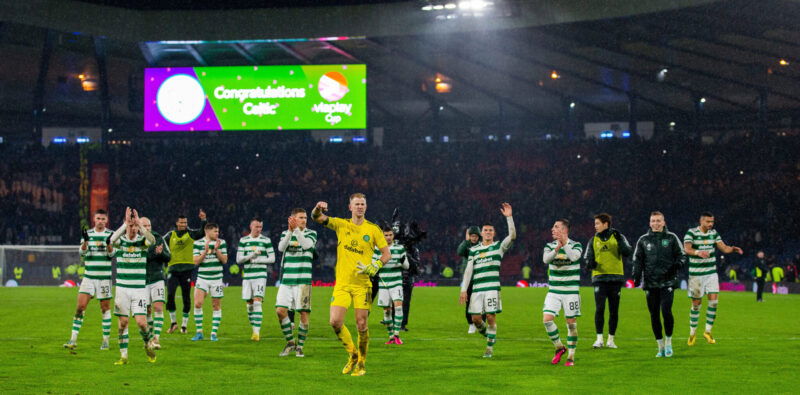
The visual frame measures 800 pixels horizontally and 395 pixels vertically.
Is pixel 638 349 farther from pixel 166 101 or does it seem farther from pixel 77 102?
pixel 77 102

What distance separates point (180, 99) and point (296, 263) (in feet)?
89.0

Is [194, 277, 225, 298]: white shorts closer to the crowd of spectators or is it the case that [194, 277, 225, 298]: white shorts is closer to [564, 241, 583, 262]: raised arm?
[564, 241, 583, 262]: raised arm

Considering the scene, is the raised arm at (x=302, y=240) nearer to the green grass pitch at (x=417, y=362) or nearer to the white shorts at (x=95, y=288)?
the green grass pitch at (x=417, y=362)

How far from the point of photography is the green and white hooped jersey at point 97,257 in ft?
50.5

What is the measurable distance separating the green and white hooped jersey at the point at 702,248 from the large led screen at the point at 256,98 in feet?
77.4

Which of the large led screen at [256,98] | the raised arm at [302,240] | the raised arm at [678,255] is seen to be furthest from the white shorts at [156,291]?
the large led screen at [256,98]

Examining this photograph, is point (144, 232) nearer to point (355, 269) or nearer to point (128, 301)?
point (128, 301)

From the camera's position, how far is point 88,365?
13422 millimetres

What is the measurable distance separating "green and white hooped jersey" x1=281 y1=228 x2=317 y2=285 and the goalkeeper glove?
2.85m

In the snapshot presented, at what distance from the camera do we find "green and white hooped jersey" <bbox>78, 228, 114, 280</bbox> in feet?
50.5

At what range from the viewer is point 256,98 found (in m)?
40.2

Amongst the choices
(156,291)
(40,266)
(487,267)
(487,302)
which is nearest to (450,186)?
(40,266)

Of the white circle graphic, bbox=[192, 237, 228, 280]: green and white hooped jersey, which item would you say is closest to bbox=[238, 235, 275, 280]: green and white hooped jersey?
bbox=[192, 237, 228, 280]: green and white hooped jersey

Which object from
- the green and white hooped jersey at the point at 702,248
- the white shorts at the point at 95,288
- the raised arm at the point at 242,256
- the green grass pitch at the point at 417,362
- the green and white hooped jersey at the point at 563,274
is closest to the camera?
Answer: the green grass pitch at the point at 417,362
